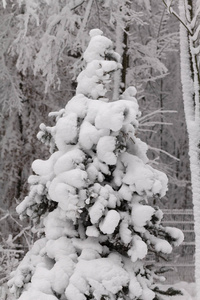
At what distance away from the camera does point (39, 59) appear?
8.02 meters

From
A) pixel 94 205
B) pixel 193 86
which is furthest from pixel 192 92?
pixel 94 205

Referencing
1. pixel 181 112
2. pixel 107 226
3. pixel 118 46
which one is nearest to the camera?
pixel 107 226

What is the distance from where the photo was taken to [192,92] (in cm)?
498

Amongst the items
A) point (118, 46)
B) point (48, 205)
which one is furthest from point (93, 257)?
point (118, 46)

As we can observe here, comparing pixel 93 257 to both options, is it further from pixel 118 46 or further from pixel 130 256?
pixel 118 46

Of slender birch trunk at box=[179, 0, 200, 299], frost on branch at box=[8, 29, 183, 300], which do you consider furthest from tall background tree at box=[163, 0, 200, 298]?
frost on branch at box=[8, 29, 183, 300]

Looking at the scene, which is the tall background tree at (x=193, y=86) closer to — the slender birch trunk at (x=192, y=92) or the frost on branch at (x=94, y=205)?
the slender birch trunk at (x=192, y=92)

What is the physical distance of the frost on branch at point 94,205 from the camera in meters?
3.55

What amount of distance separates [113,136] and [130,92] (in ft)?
2.35

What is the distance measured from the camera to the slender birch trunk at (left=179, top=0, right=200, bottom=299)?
4770 millimetres

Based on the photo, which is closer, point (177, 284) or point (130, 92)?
point (130, 92)

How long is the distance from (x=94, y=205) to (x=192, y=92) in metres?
2.04

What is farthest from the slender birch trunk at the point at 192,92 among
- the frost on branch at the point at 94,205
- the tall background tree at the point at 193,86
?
the frost on branch at the point at 94,205

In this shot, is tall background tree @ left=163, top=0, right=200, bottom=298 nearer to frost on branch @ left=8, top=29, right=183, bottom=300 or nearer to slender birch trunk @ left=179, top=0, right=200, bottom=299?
slender birch trunk @ left=179, top=0, right=200, bottom=299
